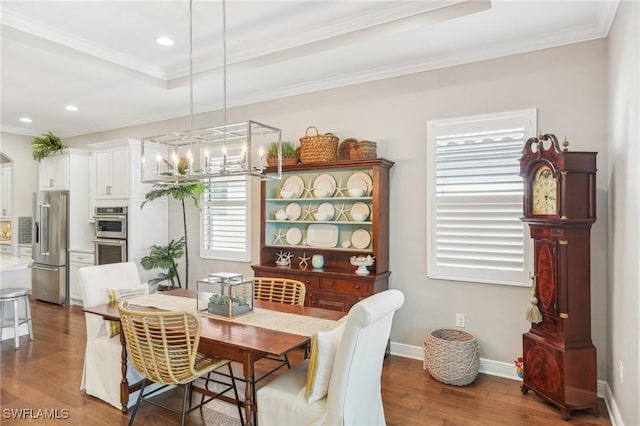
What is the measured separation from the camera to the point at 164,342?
7.45 ft

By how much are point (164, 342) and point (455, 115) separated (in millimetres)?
3055

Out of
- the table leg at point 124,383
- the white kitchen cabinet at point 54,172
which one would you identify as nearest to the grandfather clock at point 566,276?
the table leg at point 124,383

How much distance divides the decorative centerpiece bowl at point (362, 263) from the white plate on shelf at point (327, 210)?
2.00 ft

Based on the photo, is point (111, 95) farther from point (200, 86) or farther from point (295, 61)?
point (295, 61)

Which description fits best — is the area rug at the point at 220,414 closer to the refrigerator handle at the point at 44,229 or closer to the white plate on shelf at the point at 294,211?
the white plate on shelf at the point at 294,211

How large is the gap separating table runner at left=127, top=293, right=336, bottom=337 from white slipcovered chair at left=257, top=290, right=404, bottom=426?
10.9 inches

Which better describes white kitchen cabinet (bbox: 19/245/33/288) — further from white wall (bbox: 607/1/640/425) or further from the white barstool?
white wall (bbox: 607/1/640/425)

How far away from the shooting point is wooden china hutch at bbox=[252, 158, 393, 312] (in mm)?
3850

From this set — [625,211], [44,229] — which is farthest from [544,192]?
[44,229]

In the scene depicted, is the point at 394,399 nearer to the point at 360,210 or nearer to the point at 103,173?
the point at 360,210

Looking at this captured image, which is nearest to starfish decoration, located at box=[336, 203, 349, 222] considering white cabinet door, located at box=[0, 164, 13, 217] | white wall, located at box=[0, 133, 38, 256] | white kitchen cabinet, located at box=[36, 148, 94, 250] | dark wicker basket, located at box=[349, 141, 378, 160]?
dark wicker basket, located at box=[349, 141, 378, 160]

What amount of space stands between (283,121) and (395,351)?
2832mm

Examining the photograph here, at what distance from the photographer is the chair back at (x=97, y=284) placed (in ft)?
10.3

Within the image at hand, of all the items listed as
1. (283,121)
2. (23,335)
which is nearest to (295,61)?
(283,121)
